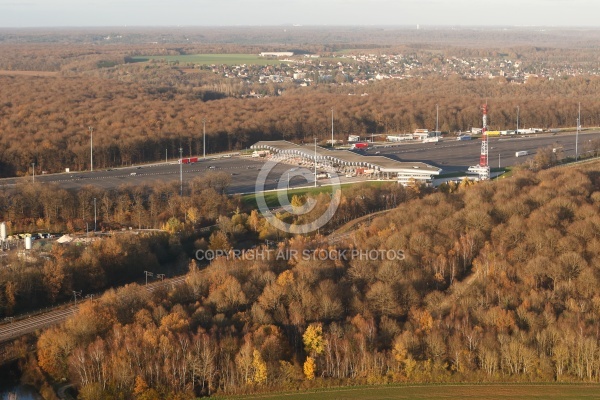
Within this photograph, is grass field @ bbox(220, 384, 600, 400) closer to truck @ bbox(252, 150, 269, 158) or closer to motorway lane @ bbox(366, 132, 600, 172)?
motorway lane @ bbox(366, 132, 600, 172)

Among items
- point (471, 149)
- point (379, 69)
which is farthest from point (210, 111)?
point (379, 69)

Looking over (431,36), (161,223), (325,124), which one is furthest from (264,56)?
(431,36)

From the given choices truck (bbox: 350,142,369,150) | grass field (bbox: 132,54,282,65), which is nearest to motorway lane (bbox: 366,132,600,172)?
truck (bbox: 350,142,369,150)

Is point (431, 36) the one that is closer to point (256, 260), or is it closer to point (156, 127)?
point (156, 127)

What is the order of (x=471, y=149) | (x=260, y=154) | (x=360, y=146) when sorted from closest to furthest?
Answer: (x=260, y=154)
(x=471, y=149)
(x=360, y=146)

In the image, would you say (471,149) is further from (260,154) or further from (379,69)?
(379,69)

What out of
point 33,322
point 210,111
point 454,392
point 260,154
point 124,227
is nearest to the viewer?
point 454,392
